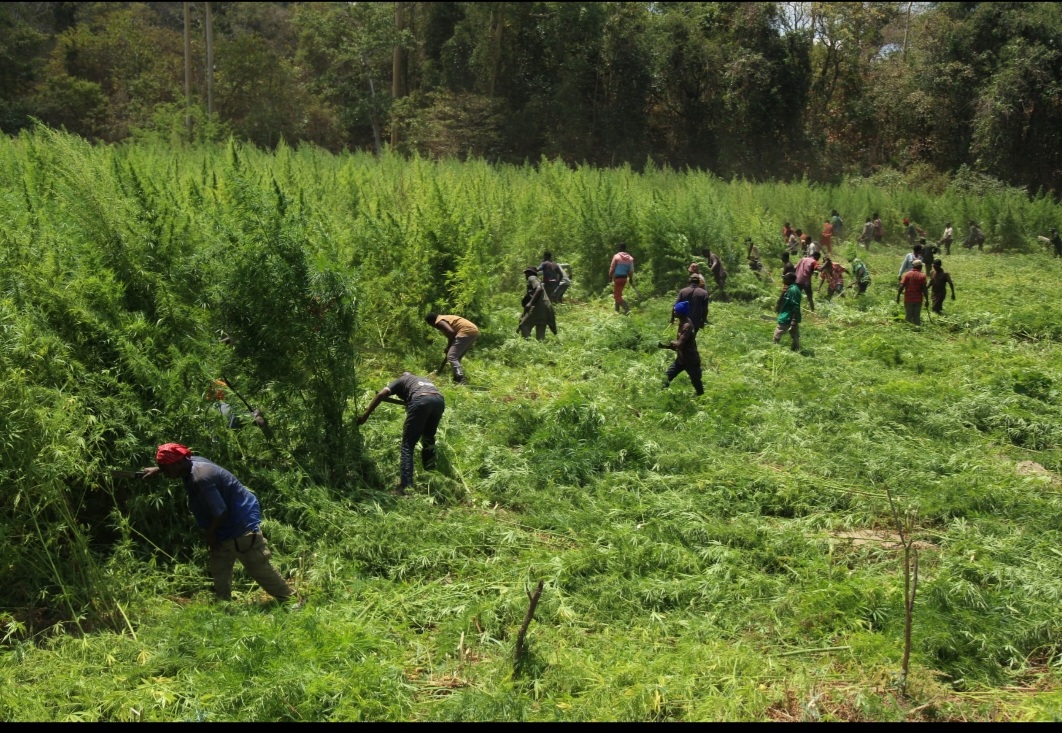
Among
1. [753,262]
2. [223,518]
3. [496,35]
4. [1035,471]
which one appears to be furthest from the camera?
[496,35]

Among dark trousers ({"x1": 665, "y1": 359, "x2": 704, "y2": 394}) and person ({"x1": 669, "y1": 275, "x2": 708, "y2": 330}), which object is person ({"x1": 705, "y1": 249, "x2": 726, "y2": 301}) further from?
dark trousers ({"x1": 665, "y1": 359, "x2": 704, "y2": 394})

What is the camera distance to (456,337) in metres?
12.8

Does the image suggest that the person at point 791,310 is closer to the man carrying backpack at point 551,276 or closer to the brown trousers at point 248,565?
the man carrying backpack at point 551,276

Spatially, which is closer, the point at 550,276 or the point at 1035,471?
the point at 1035,471

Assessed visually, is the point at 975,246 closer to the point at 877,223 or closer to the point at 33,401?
the point at 877,223

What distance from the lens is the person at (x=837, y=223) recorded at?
30.5 m

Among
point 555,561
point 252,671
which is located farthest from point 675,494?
point 252,671

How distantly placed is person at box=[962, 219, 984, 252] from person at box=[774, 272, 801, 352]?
20.1 meters

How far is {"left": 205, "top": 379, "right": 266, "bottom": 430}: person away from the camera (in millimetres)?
8117

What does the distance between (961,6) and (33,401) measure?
1901 inches

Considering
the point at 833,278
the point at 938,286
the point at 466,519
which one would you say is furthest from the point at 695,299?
the point at 833,278

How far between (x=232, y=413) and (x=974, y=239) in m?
30.1

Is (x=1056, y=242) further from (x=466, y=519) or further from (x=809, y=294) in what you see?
(x=466, y=519)

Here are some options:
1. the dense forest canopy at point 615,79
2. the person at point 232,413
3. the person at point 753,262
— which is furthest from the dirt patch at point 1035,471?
the dense forest canopy at point 615,79
